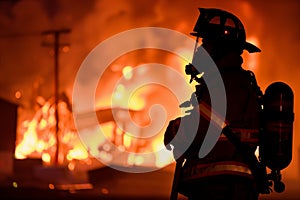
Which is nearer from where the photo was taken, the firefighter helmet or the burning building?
the firefighter helmet

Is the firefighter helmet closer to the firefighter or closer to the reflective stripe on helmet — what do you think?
the firefighter

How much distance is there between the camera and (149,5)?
2431cm

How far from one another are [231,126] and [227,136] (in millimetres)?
85

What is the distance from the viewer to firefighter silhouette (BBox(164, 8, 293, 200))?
417cm

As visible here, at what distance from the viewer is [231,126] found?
4.24m

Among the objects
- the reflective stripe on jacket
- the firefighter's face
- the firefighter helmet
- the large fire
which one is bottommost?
the reflective stripe on jacket

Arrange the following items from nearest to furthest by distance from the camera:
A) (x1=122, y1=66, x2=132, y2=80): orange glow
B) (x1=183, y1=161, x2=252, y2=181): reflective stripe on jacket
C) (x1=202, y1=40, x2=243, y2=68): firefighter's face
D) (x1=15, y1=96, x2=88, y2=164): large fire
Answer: (x1=183, y1=161, x2=252, y2=181): reflective stripe on jacket, (x1=202, y1=40, x2=243, y2=68): firefighter's face, (x1=122, y1=66, x2=132, y2=80): orange glow, (x1=15, y1=96, x2=88, y2=164): large fire

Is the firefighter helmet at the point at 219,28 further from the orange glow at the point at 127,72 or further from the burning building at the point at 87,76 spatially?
the orange glow at the point at 127,72

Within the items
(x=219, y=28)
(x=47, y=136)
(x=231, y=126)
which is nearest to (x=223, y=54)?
(x=219, y=28)

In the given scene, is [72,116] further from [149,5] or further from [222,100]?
[222,100]

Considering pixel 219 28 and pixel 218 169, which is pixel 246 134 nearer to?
pixel 218 169

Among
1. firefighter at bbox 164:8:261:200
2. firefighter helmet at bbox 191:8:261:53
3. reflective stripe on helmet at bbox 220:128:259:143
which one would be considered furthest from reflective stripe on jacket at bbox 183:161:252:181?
firefighter helmet at bbox 191:8:261:53

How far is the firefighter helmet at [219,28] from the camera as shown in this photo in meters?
4.34

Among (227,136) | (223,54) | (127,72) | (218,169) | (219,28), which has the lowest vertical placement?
(218,169)
